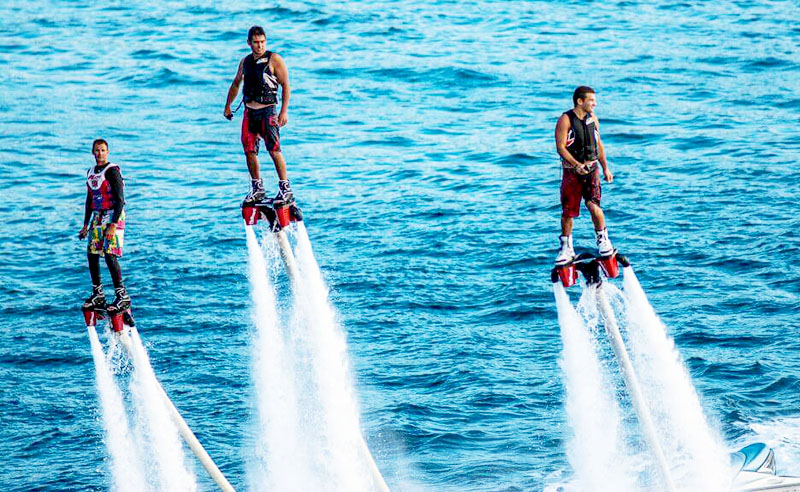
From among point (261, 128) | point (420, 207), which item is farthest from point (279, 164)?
point (420, 207)

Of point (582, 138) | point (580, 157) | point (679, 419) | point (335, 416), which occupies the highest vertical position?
point (582, 138)

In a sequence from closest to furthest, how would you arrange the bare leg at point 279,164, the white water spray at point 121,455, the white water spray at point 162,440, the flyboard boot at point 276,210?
the bare leg at point 279,164
the flyboard boot at point 276,210
the white water spray at point 162,440
the white water spray at point 121,455

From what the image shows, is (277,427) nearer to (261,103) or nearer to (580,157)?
(261,103)

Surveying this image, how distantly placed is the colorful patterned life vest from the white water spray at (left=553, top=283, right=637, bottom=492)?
11976 millimetres

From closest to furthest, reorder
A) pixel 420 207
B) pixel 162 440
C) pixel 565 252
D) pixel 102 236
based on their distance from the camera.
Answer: pixel 565 252 → pixel 102 236 → pixel 162 440 → pixel 420 207

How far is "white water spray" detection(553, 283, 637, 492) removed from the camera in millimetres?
36500

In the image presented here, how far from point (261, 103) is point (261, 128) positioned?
2.17 ft

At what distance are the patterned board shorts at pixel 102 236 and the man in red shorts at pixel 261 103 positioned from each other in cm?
366

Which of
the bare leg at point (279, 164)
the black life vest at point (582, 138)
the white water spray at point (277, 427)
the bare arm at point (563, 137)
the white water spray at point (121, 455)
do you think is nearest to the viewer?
the bare arm at point (563, 137)

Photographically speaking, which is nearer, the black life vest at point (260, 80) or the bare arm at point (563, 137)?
the bare arm at point (563, 137)

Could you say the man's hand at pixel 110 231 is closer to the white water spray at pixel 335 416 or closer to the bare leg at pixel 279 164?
the bare leg at pixel 279 164

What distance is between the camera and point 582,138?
97.6ft

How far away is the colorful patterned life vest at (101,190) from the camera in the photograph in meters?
31.6

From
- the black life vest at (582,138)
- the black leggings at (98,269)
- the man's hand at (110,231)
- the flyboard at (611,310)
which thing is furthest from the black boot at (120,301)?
the black life vest at (582,138)
